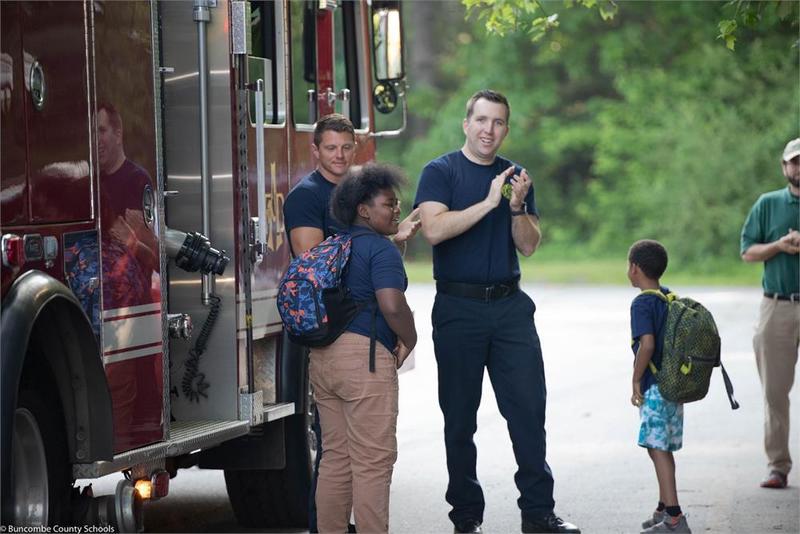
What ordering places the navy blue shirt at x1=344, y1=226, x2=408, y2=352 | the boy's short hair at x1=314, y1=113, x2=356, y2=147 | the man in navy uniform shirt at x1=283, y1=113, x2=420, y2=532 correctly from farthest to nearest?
the boy's short hair at x1=314, y1=113, x2=356, y2=147
the man in navy uniform shirt at x1=283, y1=113, x2=420, y2=532
the navy blue shirt at x1=344, y1=226, x2=408, y2=352

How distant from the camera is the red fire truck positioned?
494 centimetres

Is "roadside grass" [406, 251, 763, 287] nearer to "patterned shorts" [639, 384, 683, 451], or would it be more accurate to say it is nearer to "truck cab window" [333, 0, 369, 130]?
"truck cab window" [333, 0, 369, 130]

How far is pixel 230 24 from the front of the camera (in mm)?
6602

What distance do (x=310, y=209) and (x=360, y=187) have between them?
1.81 feet

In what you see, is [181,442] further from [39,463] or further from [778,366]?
[778,366]

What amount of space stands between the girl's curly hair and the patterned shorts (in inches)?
70.6

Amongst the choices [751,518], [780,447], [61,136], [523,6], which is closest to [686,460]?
[780,447]

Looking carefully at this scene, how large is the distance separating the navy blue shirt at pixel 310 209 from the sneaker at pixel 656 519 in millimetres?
2117

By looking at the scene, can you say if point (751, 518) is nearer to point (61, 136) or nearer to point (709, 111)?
point (61, 136)

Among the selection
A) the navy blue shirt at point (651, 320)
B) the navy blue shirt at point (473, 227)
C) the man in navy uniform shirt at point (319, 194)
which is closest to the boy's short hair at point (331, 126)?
the man in navy uniform shirt at point (319, 194)

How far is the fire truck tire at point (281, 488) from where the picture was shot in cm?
755

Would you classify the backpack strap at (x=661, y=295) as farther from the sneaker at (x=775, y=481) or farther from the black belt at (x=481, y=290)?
the sneaker at (x=775, y=481)

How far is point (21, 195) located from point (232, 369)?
2055 mm

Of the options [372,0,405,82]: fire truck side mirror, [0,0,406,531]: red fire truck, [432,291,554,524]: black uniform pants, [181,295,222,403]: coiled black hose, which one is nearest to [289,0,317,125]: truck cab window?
[0,0,406,531]: red fire truck
